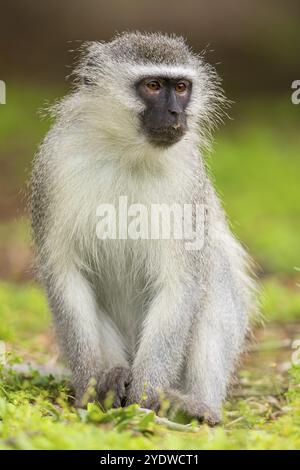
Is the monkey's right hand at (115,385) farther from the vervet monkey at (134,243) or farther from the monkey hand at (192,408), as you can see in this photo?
the monkey hand at (192,408)

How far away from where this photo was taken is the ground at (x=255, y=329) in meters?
4.80

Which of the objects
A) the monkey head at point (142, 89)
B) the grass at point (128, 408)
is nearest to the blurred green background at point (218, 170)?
the grass at point (128, 408)

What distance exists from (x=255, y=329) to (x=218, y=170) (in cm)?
726

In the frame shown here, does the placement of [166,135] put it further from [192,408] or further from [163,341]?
[192,408]

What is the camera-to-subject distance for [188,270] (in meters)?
6.28

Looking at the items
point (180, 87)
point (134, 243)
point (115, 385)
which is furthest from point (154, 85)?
point (115, 385)

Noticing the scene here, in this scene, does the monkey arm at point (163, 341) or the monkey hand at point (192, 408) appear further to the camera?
the monkey arm at point (163, 341)

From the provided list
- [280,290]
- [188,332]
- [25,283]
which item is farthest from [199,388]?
[25,283]

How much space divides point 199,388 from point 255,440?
5.53 feet

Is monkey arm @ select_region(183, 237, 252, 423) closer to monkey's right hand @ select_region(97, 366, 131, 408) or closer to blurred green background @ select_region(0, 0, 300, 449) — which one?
blurred green background @ select_region(0, 0, 300, 449)

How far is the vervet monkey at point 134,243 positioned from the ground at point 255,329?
1.27 ft

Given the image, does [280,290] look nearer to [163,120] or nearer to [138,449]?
[163,120]

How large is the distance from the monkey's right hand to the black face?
1.62 metres

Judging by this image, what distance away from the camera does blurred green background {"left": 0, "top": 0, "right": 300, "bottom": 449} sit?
5250mm
